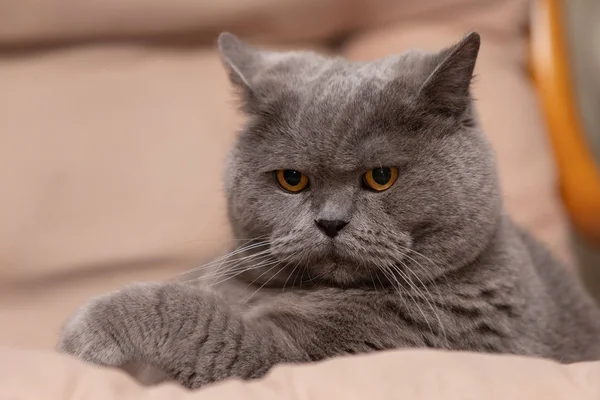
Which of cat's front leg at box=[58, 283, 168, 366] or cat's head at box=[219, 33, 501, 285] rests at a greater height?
cat's head at box=[219, 33, 501, 285]

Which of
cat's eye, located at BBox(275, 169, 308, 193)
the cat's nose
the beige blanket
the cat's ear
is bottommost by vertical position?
the beige blanket

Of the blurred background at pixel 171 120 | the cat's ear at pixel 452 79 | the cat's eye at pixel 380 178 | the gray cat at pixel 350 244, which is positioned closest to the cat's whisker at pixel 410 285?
the gray cat at pixel 350 244

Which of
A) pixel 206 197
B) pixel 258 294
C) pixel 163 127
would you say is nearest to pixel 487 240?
pixel 258 294

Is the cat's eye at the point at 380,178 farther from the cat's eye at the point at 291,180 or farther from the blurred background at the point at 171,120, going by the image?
the blurred background at the point at 171,120

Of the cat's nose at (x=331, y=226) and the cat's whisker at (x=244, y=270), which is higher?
the cat's nose at (x=331, y=226)

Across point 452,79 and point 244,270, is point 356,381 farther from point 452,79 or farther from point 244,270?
point 452,79

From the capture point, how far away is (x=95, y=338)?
88 cm

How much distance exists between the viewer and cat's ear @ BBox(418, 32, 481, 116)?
3.07ft

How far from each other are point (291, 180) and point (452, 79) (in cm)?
29

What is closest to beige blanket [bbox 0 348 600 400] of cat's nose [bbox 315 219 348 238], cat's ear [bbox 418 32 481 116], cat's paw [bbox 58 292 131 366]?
cat's paw [bbox 58 292 131 366]

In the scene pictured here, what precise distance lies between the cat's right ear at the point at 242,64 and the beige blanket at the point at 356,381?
48 centimetres

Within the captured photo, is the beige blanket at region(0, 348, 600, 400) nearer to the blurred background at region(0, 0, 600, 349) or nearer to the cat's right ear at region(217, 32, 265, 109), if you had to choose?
the cat's right ear at region(217, 32, 265, 109)

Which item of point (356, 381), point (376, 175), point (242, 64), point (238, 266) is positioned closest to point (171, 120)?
point (242, 64)

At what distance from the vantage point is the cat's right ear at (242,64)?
1.06 meters
